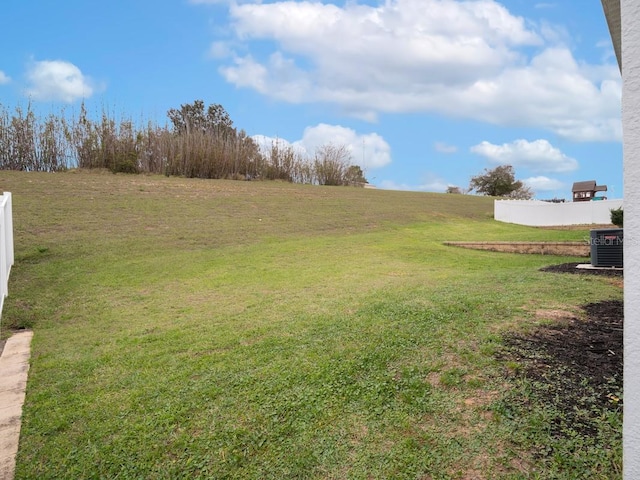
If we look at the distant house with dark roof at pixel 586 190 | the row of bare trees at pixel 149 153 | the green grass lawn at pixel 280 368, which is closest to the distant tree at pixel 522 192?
the distant house with dark roof at pixel 586 190

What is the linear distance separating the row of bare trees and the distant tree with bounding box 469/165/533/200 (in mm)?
18802

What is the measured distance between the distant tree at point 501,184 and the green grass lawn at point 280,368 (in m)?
33.8

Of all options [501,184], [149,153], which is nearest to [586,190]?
[501,184]

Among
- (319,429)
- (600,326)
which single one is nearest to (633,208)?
(319,429)

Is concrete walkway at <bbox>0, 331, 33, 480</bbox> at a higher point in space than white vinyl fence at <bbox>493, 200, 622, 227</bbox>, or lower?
lower

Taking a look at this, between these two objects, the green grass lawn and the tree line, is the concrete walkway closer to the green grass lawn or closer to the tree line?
the green grass lawn

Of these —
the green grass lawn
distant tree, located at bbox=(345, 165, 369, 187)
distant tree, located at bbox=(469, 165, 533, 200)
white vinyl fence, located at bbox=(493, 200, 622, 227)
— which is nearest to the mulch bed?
the green grass lawn

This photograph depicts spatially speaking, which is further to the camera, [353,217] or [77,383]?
[353,217]

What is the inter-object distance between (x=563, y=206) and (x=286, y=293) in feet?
55.8

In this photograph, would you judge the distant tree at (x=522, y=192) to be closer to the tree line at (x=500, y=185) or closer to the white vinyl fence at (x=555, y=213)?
the tree line at (x=500, y=185)

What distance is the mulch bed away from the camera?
213 cm

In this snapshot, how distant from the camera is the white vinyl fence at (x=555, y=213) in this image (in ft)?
56.9

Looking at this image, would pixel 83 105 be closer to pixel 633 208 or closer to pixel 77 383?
pixel 77 383

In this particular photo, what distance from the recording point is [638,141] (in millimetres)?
1207
